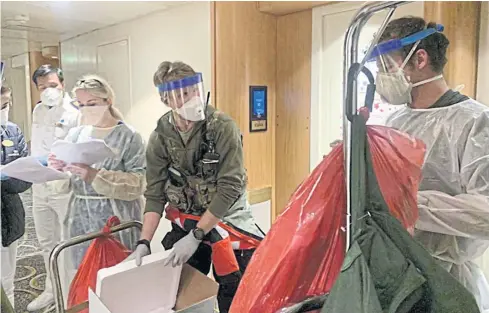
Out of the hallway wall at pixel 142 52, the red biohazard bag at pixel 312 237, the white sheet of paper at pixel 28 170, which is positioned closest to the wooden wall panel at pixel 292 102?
the hallway wall at pixel 142 52

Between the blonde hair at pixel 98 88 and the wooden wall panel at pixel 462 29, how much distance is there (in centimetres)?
126

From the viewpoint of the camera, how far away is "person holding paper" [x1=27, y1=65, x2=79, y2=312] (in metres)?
1.62

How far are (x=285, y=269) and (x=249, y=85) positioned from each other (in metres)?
1.75

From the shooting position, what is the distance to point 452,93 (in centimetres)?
117

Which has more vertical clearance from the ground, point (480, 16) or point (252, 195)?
point (480, 16)

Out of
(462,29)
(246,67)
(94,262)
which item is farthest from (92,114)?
(462,29)

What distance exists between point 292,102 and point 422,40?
53.5 inches

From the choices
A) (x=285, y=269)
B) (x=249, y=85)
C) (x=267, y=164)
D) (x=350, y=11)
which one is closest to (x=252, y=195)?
(x=267, y=164)

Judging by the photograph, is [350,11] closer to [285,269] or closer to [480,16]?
[480,16]

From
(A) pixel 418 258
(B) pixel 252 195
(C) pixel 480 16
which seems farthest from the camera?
(B) pixel 252 195

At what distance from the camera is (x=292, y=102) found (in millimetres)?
2426

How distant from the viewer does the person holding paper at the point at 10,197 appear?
152cm

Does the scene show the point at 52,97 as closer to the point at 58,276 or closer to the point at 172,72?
the point at 172,72

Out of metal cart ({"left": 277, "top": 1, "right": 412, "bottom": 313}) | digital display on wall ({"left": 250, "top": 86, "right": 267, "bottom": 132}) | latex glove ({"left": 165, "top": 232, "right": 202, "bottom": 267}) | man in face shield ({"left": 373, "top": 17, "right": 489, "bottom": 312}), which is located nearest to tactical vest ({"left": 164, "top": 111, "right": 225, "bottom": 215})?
latex glove ({"left": 165, "top": 232, "right": 202, "bottom": 267})
